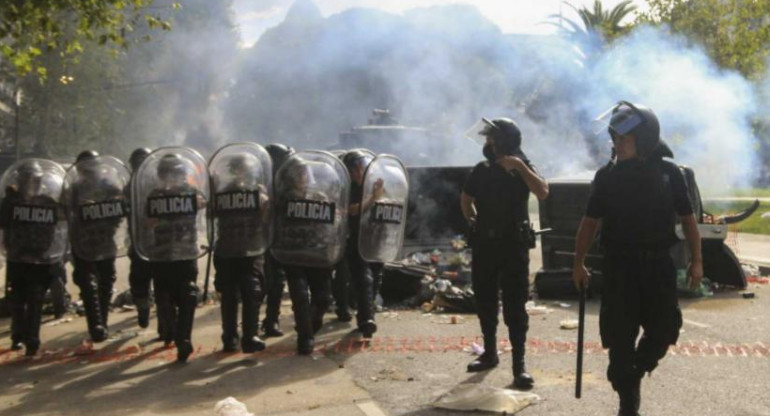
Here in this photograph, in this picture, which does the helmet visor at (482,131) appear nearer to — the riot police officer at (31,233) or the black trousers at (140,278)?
the black trousers at (140,278)

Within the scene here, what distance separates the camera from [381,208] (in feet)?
25.3

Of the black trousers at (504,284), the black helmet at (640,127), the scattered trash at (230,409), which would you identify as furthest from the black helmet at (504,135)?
the scattered trash at (230,409)

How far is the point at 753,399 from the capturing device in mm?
5609

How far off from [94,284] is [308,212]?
2.10 metres

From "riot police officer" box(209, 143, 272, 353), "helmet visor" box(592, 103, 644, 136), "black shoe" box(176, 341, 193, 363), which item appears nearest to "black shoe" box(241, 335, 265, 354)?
"riot police officer" box(209, 143, 272, 353)

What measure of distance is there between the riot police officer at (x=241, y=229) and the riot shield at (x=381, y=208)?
0.91 meters

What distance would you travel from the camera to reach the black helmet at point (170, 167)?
687cm

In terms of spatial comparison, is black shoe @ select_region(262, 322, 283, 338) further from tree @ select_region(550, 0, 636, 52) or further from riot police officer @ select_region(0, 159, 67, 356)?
tree @ select_region(550, 0, 636, 52)

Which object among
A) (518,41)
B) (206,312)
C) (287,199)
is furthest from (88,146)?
(287,199)

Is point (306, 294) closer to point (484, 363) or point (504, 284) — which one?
point (484, 363)

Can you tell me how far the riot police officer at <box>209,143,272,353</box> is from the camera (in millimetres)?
7027

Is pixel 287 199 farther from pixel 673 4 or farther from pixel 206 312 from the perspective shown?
pixel 673 4

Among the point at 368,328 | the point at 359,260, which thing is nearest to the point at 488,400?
the point at 368,328

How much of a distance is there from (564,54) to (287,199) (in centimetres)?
1727
